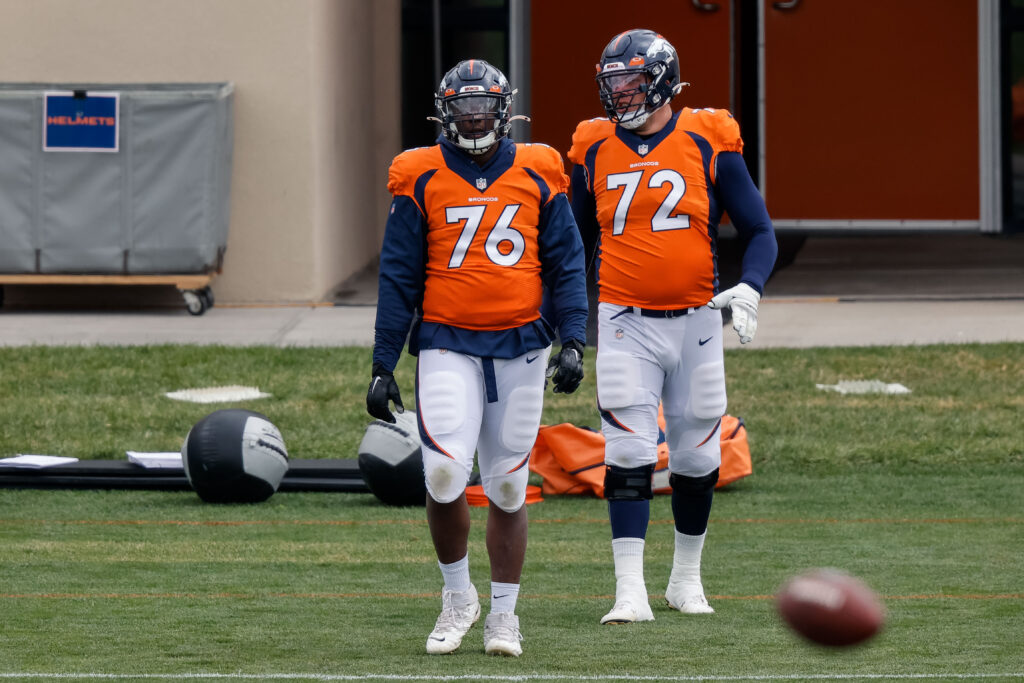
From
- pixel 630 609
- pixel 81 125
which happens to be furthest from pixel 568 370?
pixel 81 125

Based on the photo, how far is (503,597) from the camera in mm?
5422

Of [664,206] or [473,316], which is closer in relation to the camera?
[473,316]

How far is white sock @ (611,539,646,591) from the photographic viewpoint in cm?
595

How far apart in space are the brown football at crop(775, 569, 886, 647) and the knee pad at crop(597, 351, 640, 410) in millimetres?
1995

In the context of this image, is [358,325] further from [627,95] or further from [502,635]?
[502,635]

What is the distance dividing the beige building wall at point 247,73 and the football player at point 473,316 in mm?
9481

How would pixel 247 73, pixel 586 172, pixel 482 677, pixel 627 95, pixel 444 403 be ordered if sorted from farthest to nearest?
pixel 247 73, pixel 586 172, pixel 627 95, pixel 444 403, pixel 482 677

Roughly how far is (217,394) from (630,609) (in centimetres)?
597

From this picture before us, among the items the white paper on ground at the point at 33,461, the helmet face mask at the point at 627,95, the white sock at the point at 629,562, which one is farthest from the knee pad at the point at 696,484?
the white paper on ground at the point at 33,461

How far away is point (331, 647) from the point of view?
5.51 meters

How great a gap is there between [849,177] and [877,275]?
3.74m

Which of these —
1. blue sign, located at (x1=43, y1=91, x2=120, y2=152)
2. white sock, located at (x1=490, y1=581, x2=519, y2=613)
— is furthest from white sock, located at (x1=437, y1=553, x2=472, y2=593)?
blue sign, located at (x1=43, y1=91, x2=120, y2=152)

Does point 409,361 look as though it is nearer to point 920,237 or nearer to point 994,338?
point 994,338

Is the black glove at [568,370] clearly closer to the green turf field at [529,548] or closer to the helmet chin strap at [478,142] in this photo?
the helmet chin strap at [478,142]
